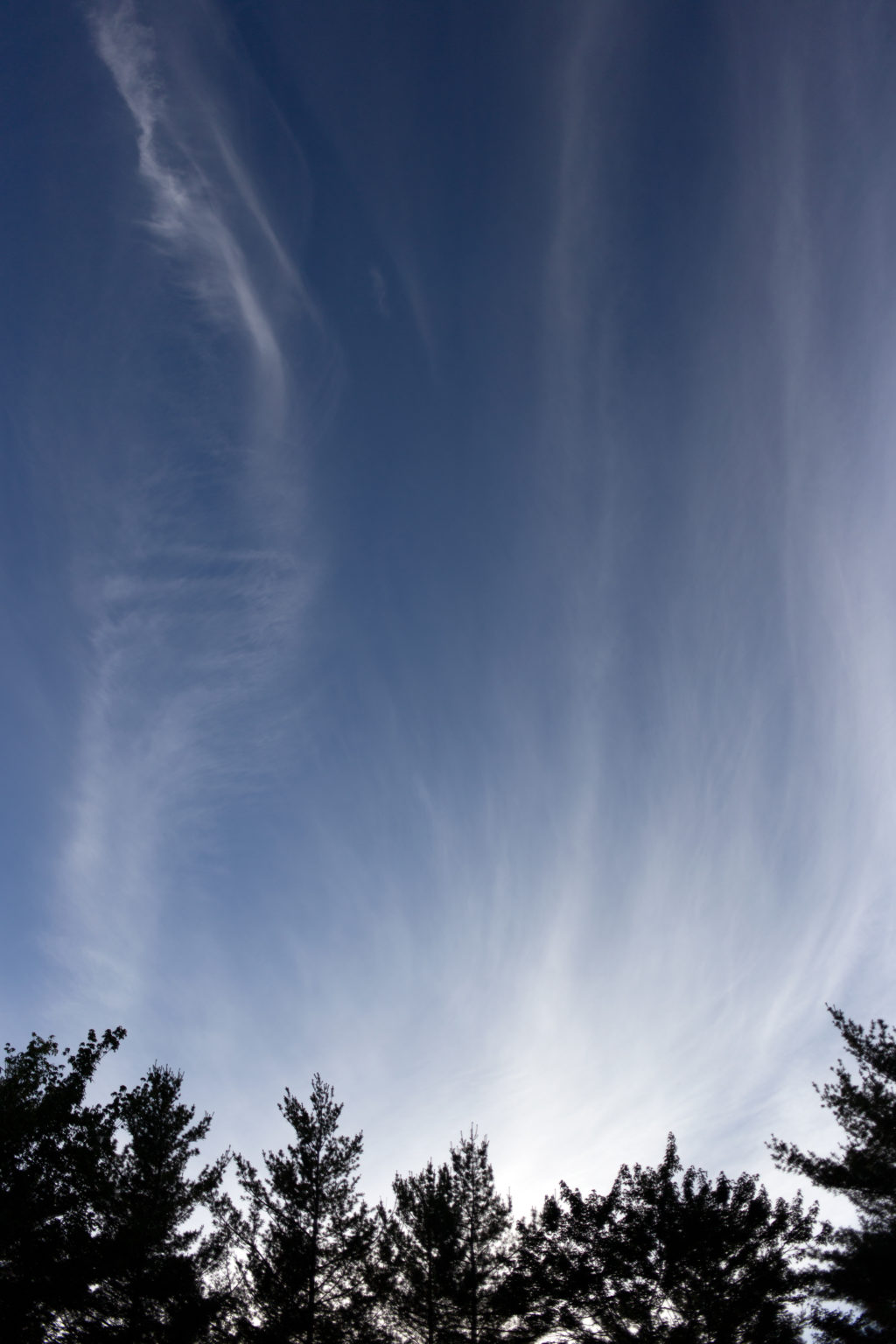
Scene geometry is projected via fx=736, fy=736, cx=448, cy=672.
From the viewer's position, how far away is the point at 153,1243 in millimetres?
20641

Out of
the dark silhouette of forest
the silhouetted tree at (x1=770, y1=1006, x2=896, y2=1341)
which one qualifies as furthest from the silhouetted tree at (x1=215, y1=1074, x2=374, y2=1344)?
the silhouetted tree at (x1=770, y1=1006, x2=896, y2=1341)

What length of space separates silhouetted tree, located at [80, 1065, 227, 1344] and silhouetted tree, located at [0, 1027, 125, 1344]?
1.47ft

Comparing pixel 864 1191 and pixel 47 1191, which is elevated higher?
pixel 47 1191

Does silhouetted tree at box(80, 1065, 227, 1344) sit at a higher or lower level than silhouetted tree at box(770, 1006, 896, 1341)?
higher

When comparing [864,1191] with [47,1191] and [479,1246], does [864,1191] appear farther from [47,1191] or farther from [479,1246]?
[47,1191]

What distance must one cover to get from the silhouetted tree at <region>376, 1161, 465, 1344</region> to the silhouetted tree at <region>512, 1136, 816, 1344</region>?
225 centimetres

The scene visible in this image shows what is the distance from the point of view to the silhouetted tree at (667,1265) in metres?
22.7

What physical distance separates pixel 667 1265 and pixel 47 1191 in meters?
19.2

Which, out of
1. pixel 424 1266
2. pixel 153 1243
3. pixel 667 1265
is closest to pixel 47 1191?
pixel 153 1243

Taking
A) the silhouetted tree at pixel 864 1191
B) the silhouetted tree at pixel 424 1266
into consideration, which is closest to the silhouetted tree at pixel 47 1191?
the silhouetted tree at pixel 424 1266

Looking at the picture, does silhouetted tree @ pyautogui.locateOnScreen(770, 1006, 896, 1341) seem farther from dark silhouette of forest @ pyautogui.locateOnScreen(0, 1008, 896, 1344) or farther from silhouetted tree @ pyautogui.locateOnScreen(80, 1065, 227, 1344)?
silhouetted tree @ pyautogui.locateOnScreen(80, 1065, 227, 1344)

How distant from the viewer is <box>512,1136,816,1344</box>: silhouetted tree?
2267cm

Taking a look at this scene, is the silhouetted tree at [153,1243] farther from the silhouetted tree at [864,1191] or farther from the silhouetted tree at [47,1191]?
the silhouetted tree at [864,1191]

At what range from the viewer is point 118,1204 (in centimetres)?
2123
